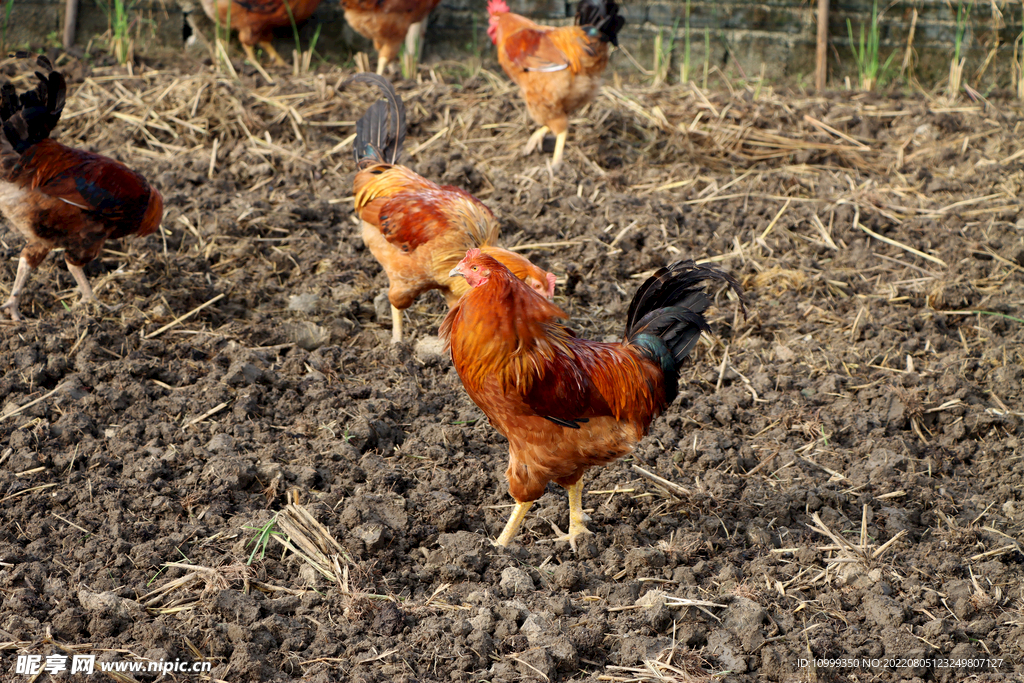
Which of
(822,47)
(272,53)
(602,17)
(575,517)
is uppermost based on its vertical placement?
(602,17)

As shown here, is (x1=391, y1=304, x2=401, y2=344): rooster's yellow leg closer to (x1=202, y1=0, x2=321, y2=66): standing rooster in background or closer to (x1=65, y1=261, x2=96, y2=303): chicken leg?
(x1=65, y1=261, x2=96, y2=303): chicken leg

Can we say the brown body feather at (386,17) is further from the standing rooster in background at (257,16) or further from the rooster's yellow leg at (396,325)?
the rooster's yellow leg at (396,325)

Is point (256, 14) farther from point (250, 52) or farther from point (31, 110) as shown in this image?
point (31, 110)

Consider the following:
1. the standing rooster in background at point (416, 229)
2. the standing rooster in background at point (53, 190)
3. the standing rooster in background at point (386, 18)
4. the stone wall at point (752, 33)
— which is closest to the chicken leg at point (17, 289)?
the standing rooster in background at point (53, 190)

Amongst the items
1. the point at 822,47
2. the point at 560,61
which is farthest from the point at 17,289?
the point at 822,47

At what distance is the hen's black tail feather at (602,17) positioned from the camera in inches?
242

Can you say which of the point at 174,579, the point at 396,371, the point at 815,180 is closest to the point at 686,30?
the point at 815,180

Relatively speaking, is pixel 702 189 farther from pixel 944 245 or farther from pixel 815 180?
pixel 944 245

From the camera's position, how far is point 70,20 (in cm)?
777

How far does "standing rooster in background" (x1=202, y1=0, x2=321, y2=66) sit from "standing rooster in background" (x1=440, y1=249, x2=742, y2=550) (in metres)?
5.57

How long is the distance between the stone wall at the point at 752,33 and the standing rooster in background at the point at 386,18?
39.7 inches

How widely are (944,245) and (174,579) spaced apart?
5.31 meters

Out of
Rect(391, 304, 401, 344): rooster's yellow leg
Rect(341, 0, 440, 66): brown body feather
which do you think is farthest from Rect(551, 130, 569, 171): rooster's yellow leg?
Rect(341, 0, 440, 66): brown body feather

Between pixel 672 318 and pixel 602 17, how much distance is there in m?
3.63
